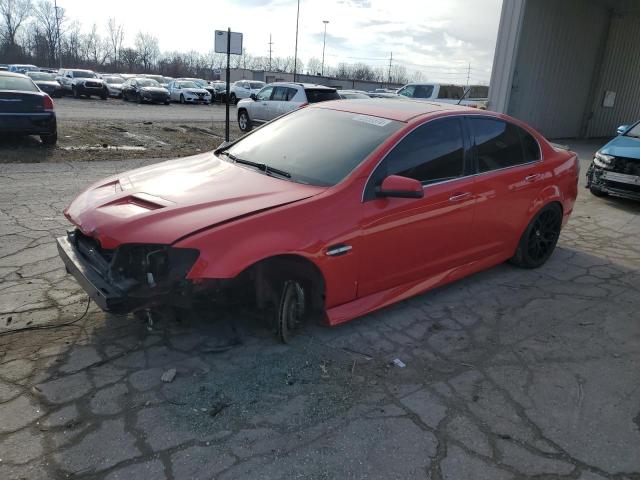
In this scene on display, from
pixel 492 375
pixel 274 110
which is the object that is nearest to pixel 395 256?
pixel 492 375

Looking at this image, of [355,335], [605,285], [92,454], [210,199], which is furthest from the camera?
[605,285]

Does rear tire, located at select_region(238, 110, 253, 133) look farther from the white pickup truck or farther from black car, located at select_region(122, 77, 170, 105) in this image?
black car, located at select_region(122, 77, 170, 105)

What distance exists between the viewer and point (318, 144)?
3.85 meters

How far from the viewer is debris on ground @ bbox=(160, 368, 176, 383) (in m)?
2.91

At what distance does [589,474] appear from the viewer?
7.91ft

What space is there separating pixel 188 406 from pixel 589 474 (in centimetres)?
210

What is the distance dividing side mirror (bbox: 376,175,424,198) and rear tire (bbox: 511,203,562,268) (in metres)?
2.05

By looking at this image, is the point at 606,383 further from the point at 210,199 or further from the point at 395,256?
the point at 210,199

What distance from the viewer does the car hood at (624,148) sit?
808 cm

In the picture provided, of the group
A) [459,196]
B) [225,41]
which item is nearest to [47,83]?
[225,41]

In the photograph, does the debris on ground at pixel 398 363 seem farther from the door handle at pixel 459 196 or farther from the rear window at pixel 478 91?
the rear window at pixel 478 91

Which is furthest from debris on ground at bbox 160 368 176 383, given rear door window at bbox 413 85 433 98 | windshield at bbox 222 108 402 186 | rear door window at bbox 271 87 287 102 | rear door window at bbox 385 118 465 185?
rear door window at bbox 413 85 433 98

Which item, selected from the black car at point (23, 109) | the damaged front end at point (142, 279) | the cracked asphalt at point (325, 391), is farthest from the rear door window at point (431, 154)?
the black car at point (23, 109)

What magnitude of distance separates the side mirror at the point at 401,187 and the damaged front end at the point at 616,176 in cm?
651
